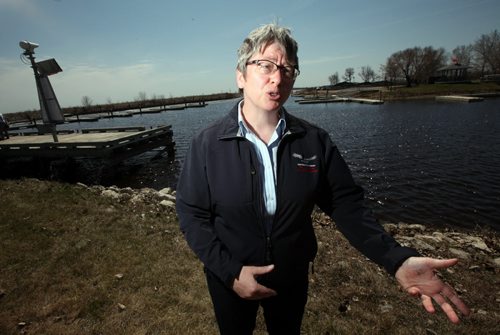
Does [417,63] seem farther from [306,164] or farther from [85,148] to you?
[306,164]

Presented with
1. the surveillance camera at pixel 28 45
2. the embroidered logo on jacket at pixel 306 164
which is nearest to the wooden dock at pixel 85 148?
the surveillance camera at pixel 28 45

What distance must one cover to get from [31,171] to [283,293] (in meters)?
20.5

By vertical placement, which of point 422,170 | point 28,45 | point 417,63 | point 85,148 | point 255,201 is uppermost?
point 417,63

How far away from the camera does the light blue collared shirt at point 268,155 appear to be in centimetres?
200

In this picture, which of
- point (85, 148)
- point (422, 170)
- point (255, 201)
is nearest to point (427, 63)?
point (422, 170)

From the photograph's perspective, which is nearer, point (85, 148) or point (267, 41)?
point (267, 41)

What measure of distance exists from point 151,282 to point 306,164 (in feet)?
13.0

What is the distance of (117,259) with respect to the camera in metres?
5.41

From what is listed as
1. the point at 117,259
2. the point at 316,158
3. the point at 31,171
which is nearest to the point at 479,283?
the point at 316,158

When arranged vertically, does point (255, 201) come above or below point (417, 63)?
below

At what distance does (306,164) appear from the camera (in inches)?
80.0

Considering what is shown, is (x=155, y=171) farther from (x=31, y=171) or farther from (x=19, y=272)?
(x=19, y=272)

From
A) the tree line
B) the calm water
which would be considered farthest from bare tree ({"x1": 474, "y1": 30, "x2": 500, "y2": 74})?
the calm water

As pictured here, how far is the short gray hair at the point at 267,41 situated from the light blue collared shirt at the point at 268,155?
417 mm
